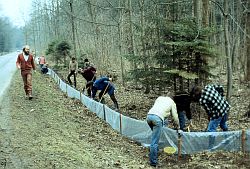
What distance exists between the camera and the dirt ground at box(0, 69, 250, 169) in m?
7.01

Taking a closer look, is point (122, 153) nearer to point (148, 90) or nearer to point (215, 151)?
point (215, 151)

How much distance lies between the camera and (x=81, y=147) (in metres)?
8.23

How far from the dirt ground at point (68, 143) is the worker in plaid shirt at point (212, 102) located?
2.87ft

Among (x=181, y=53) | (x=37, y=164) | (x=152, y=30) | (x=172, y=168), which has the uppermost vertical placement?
(x=152, y=30)

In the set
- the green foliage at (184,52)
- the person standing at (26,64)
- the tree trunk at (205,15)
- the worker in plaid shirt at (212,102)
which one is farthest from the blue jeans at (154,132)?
the tree trunk at (205,15)

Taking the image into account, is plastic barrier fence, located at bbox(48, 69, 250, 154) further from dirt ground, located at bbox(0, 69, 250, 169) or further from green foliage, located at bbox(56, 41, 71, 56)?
green foliage, located at bbox(56, 41, 71, 56)

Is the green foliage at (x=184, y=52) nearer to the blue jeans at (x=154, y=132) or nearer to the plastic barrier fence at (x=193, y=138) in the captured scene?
the plastic barrier fence at (x=193, y=138)

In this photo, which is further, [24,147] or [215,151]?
[215,151]

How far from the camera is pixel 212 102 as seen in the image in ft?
27.7

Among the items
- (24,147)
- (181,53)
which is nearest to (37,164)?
(24,147)

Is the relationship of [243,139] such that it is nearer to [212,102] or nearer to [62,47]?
[212,102]

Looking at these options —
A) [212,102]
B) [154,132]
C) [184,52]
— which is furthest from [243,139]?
[184,52]

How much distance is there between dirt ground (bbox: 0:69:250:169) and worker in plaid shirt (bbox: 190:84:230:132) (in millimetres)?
876

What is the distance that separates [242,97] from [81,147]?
425 inches
